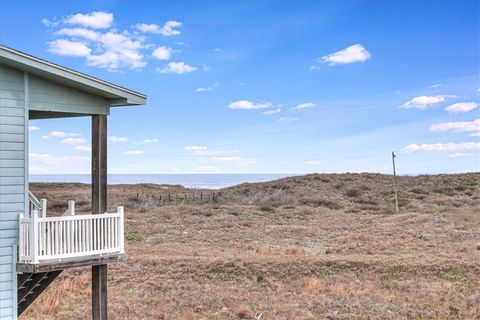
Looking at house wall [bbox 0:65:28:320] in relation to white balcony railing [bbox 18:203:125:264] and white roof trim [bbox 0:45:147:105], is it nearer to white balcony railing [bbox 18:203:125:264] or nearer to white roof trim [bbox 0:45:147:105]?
white balcony railing [bbox 18:203:125:264]

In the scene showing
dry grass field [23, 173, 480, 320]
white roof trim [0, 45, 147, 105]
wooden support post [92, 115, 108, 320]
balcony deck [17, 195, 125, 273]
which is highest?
white roof trim [0, 45, 147, 105]

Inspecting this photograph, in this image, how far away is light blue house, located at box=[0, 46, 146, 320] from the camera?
7660mm

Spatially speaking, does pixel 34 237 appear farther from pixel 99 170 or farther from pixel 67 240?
pixel 99 170

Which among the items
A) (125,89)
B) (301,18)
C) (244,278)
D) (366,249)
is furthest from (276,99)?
(125,89)

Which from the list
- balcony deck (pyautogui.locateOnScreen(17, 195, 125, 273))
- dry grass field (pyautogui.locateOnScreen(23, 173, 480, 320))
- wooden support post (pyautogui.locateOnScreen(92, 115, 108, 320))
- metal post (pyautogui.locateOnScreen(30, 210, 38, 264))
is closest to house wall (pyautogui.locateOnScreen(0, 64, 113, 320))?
balcony deck (pyautogui.locateOnScreen(17, 195, 125, 273))

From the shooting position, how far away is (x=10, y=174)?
25.4 feet

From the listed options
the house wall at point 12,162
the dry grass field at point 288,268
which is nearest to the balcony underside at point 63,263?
the house wall at point 12,162

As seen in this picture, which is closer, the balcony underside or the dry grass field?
the balcony underside

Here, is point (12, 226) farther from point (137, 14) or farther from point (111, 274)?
point (137, 14)

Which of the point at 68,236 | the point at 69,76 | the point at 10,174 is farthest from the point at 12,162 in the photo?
the point at 69,76

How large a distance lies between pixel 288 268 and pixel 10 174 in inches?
369

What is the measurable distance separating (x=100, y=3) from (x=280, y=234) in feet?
39.7

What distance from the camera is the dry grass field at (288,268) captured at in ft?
37.3

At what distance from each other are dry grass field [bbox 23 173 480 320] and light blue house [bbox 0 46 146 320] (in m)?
3.24
